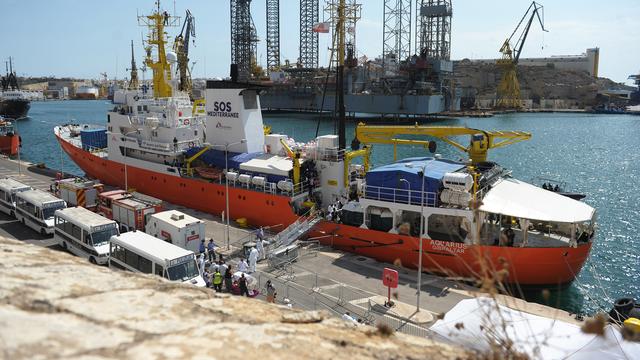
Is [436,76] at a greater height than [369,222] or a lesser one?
greater

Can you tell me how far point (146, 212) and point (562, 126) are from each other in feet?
→ 336

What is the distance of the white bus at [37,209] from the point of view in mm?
22766

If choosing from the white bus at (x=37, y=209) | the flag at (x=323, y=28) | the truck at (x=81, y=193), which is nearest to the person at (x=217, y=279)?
the white bus at (x=37, y=209)

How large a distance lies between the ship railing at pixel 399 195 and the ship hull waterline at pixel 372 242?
1527 mm

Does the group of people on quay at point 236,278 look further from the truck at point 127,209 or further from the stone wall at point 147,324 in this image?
the stone wall at point 147,324

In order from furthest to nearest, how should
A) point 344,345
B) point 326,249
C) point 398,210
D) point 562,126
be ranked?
point 562,126 < point 326,249 < point 398,210 < point 344,345

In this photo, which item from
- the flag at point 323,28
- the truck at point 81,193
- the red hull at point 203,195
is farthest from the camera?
the flag at point 323,28

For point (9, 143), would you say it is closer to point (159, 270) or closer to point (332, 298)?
point (159, 270)

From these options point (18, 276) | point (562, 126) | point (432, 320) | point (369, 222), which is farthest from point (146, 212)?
point (562, 126)

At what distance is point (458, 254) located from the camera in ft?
63.4

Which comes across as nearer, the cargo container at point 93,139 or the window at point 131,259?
the window at point 131,259

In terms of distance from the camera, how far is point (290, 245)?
21.2 meters

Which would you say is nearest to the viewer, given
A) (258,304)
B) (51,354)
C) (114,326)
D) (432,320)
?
(51,354)

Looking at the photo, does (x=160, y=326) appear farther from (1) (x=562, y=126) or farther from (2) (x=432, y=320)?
(1) (x=562, y=126)
